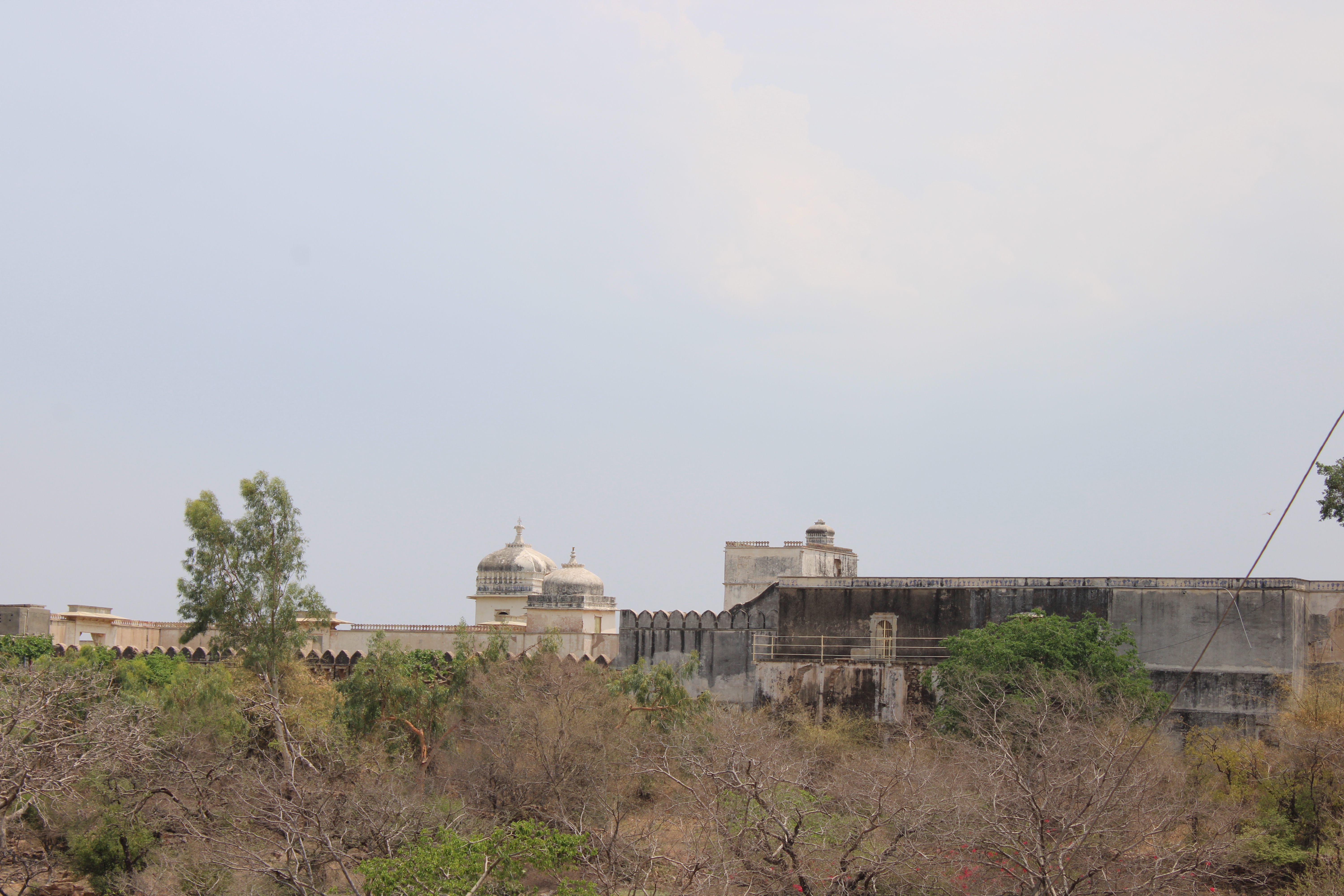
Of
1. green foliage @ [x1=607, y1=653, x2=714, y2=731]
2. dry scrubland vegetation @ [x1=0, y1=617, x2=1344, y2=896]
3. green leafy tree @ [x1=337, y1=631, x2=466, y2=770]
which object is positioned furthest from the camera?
green foliage @ [x1=607, y1=653, x2=714, y2=731]

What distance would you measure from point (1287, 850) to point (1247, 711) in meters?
6.90

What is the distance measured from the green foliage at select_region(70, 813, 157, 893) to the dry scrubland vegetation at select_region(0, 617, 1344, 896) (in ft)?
0.13

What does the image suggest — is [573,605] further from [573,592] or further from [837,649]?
[837,649]

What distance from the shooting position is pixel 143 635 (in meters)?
36.9

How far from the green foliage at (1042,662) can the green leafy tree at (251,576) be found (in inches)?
506

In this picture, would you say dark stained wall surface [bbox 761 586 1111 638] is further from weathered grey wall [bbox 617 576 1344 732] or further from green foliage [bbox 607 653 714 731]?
green foliage [bbox 607 653 714 731]

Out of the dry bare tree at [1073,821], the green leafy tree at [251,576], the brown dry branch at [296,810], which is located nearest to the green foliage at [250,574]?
the green leafy tree at [251,576]

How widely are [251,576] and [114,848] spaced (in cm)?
963

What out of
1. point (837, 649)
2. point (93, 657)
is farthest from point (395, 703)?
point (93, 657)

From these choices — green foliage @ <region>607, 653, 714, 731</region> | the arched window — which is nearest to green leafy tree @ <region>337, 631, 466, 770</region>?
green foliage @ <region>607, 653, 714, 731</region>

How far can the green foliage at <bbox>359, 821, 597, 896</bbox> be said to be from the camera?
15320 mm

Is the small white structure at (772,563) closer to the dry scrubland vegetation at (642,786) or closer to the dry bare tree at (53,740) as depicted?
the dry scrubland vegetation at (642,786)

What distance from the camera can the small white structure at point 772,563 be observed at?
121 ft

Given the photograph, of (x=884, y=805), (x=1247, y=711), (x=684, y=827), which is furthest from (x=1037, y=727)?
(x=1247, y=711)
